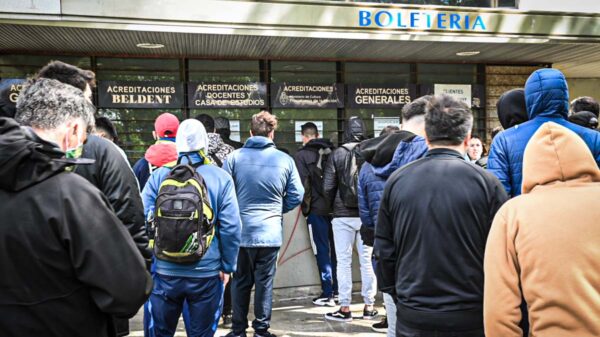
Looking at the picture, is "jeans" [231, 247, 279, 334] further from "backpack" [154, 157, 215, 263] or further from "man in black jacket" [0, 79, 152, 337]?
"man in black jacket" [0, 79, 152, 337]

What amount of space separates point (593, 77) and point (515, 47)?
5.26m

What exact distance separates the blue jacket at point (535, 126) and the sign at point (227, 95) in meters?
6.03

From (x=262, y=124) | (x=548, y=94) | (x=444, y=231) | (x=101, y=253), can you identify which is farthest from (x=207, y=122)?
(x=101, y=253)

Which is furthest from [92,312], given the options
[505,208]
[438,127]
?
[438,127]

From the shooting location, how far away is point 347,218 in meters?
5.94

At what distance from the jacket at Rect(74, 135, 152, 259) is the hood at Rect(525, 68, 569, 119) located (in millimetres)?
Result: 2489

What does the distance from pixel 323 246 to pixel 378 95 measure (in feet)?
12.7

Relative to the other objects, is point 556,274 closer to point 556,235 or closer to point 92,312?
point 556,235

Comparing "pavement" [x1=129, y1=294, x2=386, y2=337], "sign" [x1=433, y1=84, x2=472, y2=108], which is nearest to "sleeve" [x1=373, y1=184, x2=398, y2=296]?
"pavement" [x1=129, y1=294, x2=386, y2=337]

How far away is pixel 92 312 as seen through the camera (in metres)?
1.93

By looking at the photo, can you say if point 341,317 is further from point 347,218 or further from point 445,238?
point 445,238

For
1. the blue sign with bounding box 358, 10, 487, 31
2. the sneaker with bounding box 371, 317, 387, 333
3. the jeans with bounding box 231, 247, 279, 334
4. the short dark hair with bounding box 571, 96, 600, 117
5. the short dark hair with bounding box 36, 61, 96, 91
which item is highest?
the blue sign with bounding box 358, 10, 487, 31

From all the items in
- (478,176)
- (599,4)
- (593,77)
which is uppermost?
(599,4)

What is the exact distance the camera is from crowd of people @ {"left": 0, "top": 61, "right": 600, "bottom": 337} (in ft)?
5.94
